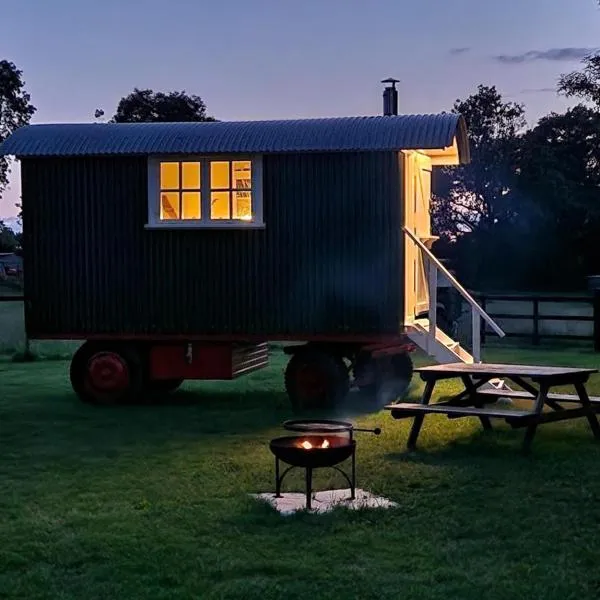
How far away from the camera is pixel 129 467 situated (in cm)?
843

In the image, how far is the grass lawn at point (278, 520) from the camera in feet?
17.5

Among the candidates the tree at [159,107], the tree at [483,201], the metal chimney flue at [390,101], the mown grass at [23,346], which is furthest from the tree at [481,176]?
the metal chimney flue at [390,101]

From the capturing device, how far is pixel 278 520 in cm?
652

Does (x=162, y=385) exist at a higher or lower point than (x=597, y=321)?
lower

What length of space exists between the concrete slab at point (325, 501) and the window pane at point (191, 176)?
5759mm

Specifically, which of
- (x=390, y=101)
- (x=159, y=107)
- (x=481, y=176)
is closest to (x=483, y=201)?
(x=481, y=176)

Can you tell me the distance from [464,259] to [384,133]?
1481 inches

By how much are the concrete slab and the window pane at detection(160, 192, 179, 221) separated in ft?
18.9

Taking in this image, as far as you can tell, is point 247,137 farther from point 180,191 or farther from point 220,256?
point 220,256

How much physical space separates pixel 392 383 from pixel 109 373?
328 cm

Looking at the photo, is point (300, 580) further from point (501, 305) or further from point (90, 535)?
point (501, 305)

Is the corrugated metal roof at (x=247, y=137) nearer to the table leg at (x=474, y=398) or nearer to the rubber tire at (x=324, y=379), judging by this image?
the rubber tire at (x=324, y=379)

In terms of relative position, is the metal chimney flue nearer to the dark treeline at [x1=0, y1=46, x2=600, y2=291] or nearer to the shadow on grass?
the shadow on grass

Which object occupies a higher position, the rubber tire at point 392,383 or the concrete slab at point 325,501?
the rubber tire at point 392,383
